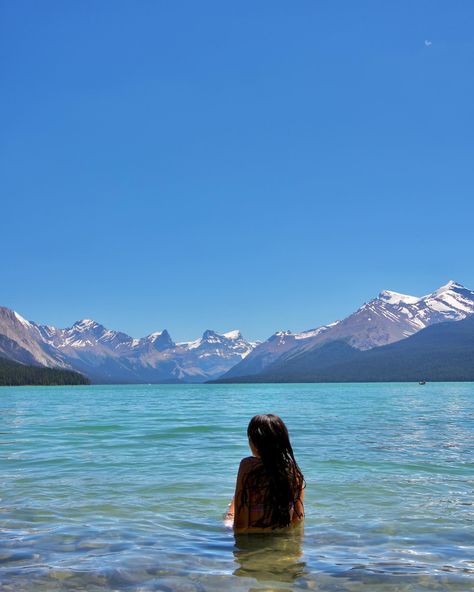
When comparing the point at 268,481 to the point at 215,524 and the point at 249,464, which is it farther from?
the point at 215,524

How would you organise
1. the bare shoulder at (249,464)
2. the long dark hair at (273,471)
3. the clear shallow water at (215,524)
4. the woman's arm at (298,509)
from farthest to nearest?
the woman's arm at (298,509) < the bare shoulder at (249,464) < the long dark hair at (273,471) < the clear shallow water at (215,524)

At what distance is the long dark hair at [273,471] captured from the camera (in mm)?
9062

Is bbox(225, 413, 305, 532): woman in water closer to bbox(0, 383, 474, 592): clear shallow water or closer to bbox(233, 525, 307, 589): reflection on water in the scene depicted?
bbox(233, 525, 307, 589): reflection on water

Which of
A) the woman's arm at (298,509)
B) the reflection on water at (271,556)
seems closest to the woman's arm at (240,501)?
the reflection on water at (271,556)

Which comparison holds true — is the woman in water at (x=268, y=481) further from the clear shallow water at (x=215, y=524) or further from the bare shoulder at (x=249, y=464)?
the clear shallow water at (x=215, y=524)

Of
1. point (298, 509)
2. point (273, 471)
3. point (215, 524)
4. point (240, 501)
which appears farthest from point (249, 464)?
point (215, 524)

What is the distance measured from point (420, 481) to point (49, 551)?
1196 centimetres

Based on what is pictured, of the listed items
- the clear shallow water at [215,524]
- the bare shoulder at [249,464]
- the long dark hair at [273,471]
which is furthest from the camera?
the bare shoulder at [249,464]

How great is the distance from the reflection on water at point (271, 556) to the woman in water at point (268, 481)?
0.23 m

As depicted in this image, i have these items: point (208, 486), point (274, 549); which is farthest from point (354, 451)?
point (274, 549)

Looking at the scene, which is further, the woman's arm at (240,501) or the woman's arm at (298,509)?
the woman's arm at (298,509)

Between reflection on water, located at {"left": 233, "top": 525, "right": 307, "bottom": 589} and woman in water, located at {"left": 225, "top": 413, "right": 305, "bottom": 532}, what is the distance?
230 millimetres

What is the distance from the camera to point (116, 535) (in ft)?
37.6

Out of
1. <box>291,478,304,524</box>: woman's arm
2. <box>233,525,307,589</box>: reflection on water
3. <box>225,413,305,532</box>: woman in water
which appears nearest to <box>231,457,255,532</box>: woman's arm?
<box>225,413,305,532</box>: woman in water
